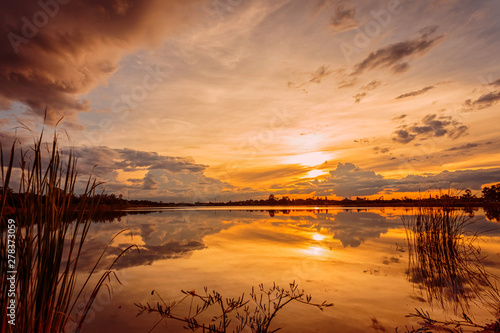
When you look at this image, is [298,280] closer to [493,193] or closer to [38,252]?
[38,252]

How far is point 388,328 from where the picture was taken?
5105 millimetres

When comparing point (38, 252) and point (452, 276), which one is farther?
point (452, 276)

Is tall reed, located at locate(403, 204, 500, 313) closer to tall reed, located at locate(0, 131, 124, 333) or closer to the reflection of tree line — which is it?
the reflection of tree line

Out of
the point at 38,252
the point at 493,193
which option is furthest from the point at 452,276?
the point at 493,193

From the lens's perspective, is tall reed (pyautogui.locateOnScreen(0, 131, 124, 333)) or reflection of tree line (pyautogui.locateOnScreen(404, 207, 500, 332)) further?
reflection of tree line (pyautogui.locateOnScreen(404, 207, 500, 332))

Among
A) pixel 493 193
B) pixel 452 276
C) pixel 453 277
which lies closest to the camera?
pixel 453 277

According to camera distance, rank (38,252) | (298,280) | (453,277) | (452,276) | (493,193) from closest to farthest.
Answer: (38,252) < (298,280) < (453,277) < (452,276) < (493,193)

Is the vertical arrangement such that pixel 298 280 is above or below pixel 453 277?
above

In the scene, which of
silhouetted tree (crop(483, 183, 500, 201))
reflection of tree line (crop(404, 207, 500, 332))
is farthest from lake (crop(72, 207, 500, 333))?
silhouetted tree (crop(483, 183, 500, 201))

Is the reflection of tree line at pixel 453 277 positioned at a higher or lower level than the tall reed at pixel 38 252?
lower

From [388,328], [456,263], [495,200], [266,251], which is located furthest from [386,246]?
[495,200]

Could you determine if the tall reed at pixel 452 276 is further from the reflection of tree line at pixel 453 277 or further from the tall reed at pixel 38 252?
the tall reed at pixel 38 252

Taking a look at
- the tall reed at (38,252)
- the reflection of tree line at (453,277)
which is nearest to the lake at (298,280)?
the reflection of tree line at (453,277)

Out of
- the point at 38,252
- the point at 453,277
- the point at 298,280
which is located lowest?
the point at 453,277
